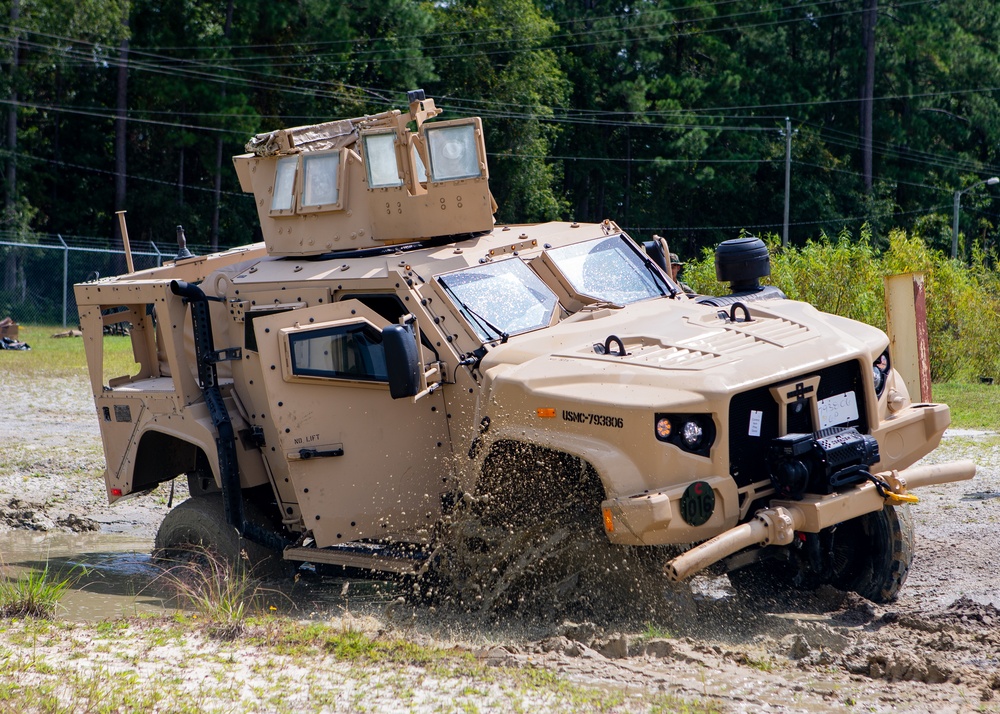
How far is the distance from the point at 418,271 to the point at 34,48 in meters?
35.4

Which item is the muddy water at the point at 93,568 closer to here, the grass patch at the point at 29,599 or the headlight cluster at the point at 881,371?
the grass patch at the point at 29,599

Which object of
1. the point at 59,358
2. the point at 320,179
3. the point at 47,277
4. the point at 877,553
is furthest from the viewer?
the point at 47,277

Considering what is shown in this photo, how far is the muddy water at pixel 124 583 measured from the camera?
7.24m

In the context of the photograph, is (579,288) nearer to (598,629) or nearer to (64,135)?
(598,629)

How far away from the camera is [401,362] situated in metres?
6.35

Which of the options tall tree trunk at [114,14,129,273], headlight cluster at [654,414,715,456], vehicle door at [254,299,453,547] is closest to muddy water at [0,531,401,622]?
vehicle door at [254,299,453,547]

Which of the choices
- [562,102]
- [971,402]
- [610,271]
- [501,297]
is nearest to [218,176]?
[562,102]

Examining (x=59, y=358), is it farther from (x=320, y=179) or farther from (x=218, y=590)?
(x=218, y=590)

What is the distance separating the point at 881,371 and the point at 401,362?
9.08 feet

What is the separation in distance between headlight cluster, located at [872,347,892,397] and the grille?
0.39 metres

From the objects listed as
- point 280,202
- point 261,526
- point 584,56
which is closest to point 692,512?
point 261,526

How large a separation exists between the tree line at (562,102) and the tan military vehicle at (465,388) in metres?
30.3

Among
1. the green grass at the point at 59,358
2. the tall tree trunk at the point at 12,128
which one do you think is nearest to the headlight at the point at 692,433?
the green grass at the point at 59,358

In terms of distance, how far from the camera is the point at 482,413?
646 cm
